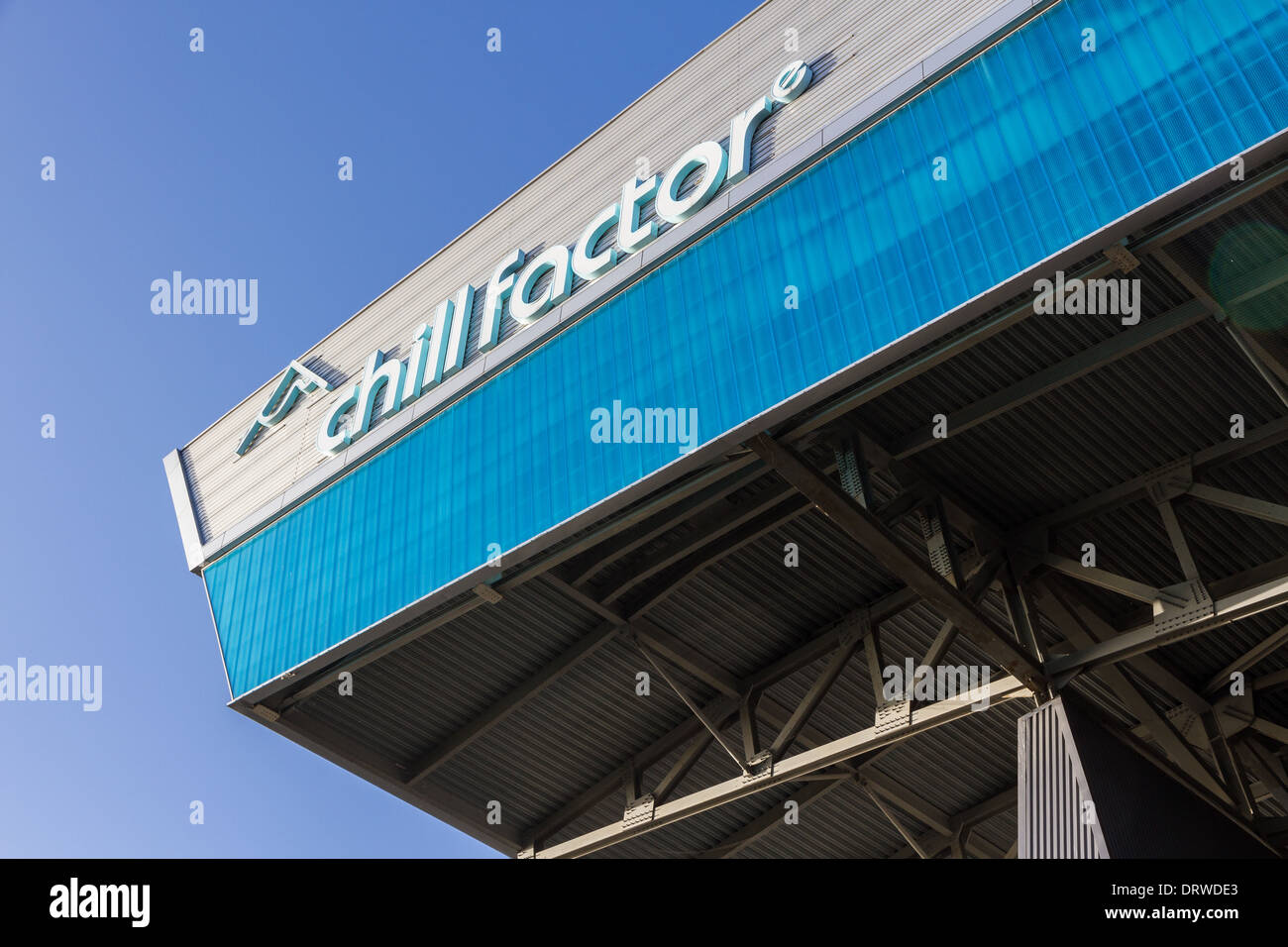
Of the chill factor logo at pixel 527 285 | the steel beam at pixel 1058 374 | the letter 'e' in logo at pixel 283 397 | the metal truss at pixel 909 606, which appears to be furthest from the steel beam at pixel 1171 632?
the letter 'e' in logo at pixel 283 397

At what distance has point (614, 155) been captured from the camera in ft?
79.7

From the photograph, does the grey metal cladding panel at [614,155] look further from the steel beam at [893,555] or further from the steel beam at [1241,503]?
the steel beam at [1241,503]

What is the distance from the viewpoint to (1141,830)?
1789 centimetres

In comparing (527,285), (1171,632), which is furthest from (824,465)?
(527,285)

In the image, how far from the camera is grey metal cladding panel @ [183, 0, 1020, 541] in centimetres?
2006

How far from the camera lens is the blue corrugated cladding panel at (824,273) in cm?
1609

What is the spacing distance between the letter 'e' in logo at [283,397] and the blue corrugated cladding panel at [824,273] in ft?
13.6

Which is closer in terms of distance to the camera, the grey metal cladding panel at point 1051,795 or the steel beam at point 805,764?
the grey metal cladding panel at point 1051,795

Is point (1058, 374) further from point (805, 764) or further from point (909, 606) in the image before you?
point (805, 764)

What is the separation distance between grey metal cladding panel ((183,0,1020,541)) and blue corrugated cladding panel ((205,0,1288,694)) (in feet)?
4.79

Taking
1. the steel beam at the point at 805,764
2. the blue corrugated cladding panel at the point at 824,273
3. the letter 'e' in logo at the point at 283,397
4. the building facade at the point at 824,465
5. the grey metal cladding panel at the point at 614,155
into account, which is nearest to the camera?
the blue corrugated cladding panel at the point at 824,273

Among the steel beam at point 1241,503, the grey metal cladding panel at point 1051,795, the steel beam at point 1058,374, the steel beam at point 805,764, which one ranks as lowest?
the grey metal cladding panel at point 1051,795

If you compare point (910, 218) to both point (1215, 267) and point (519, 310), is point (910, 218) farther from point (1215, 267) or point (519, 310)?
point (519, 310)
